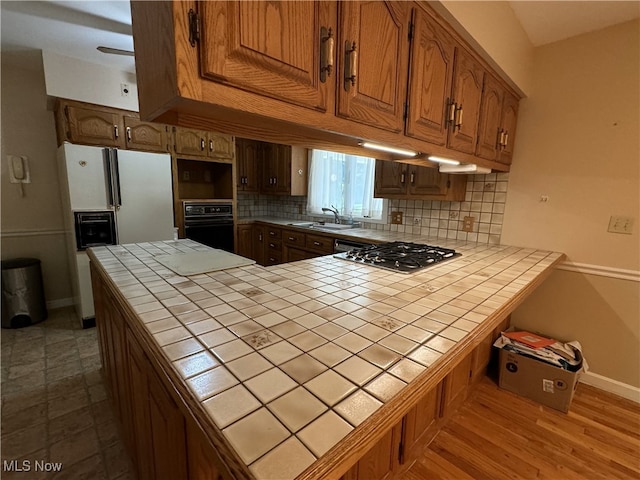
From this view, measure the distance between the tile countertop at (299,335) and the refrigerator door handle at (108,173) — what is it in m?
1.56

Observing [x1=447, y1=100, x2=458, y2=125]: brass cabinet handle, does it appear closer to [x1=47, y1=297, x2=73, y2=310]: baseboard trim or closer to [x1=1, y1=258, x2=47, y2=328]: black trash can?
[x1=1, y1=258, x2=47, y2=328]: black trash can

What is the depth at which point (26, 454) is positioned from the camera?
147 cm

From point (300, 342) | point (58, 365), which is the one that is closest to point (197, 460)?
point (300, 342)

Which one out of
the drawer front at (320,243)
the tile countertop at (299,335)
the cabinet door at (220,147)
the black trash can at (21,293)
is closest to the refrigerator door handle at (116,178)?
the cabinet door at (220,147)

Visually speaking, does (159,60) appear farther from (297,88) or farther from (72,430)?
(72,430)

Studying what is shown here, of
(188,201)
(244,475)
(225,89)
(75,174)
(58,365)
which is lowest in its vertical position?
(58,365)

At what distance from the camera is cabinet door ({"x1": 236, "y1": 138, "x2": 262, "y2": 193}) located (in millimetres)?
4203

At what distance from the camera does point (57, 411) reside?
1765 millimetres

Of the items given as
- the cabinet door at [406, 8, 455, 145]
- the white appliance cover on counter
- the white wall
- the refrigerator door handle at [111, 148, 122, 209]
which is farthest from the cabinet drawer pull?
the white wall

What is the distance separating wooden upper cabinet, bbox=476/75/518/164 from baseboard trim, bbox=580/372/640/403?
178cm

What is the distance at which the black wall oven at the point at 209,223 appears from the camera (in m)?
3.41

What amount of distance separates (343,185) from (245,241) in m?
1.56

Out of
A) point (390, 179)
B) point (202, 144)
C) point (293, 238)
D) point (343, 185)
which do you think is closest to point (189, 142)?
point (202, 144)

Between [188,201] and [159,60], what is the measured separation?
2903 millimetres
